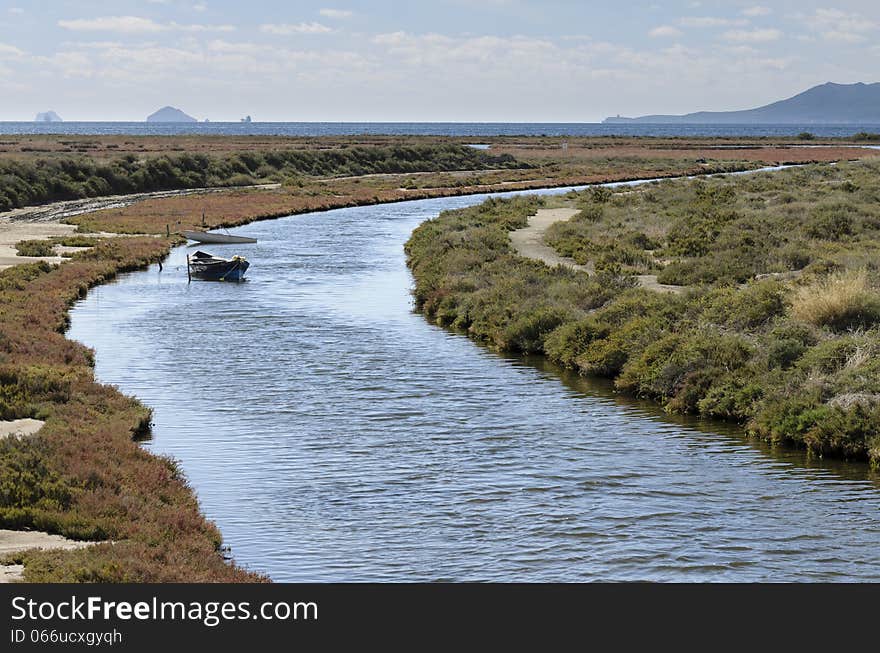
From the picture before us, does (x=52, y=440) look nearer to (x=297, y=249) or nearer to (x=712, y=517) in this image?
(x=712, y=517)

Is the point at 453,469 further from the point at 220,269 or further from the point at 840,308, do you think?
the point at 220,269

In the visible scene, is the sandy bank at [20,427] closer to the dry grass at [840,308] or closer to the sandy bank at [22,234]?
the dry grass at [840,308]

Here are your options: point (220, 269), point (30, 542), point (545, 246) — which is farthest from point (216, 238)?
point (30, 542)

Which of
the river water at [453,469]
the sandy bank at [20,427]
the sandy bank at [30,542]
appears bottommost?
the river water at [453,469]

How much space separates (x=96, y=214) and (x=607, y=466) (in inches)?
2356

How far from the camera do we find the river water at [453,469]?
602 inches

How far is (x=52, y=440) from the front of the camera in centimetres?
1827

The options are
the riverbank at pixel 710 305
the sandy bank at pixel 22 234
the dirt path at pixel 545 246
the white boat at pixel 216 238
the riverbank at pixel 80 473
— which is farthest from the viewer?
the white boat at pixel 216 238

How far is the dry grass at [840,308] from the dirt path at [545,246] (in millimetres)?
7067

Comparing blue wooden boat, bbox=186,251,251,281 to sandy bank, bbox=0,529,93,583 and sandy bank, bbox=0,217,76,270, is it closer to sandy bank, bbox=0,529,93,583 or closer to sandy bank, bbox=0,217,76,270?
sandy bank, bbox=0,217,76,270

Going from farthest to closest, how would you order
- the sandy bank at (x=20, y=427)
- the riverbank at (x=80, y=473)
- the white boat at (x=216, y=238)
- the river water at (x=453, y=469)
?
the white boat at (x=216, y=238)
the sandy bank at (x=20, y=427)
the river water at (x=453, y=469)
the riverbank at (x=80, y=473)

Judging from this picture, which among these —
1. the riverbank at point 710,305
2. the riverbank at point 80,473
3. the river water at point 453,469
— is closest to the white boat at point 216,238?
the riverbank at point 710,305

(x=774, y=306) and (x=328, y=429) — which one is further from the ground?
(x=774, y=306)
